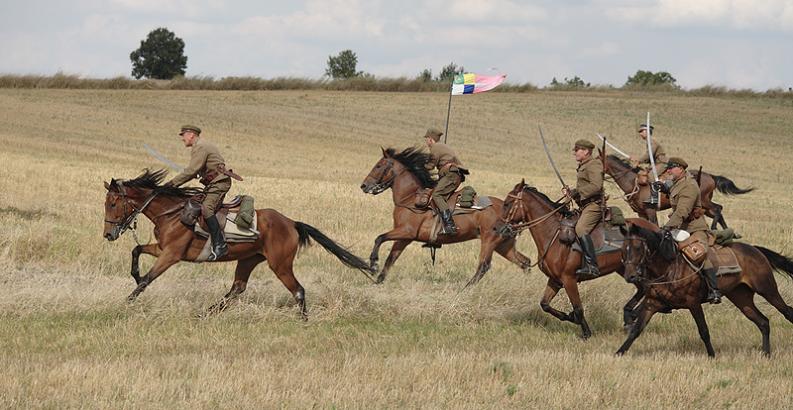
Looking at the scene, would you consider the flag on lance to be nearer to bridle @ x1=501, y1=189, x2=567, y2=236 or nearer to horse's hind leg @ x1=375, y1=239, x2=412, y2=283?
horse's hind leg @ x1=375, y1=239, x2=412, y2=283

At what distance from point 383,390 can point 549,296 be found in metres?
4.40

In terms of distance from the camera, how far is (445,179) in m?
15.8

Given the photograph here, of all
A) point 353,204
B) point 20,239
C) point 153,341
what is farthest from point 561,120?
point 153,341

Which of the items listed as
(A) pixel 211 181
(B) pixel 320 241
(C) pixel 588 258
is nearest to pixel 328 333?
(B) pixel 320 241

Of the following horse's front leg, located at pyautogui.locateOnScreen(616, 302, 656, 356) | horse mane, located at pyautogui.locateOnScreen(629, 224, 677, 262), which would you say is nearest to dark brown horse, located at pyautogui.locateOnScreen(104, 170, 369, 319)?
horse's front leg, located at pyautogui.locateOnScreen(616, 302, 656, 356)

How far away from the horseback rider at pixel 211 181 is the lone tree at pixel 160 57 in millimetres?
91379

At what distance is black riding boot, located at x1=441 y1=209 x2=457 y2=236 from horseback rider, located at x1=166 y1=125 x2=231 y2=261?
387 centimetres

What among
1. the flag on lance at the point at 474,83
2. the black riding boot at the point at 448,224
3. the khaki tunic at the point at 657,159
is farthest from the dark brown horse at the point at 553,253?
the flag on lance at the point at 474,83

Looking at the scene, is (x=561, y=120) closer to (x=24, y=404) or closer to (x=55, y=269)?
(x=55, y=269)

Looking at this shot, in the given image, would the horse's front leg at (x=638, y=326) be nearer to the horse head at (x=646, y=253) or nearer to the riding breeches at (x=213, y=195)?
the horse head at (x=646, y=253)

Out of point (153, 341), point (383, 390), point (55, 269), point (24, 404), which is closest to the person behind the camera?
point (24, 404)

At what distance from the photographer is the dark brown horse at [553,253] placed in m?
12.8

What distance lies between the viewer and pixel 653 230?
11914 mm

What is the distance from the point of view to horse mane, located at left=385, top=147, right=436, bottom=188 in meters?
16.4
